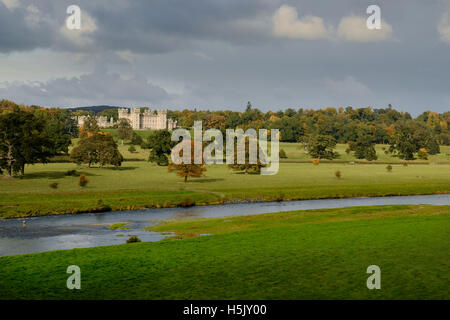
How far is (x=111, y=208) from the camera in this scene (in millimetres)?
58344

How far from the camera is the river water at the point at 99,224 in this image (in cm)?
3881

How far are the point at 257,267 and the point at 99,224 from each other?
92.2 feet

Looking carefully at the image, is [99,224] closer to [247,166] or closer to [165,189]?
[165,189]

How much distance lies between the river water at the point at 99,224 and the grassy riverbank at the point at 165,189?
9.75ft

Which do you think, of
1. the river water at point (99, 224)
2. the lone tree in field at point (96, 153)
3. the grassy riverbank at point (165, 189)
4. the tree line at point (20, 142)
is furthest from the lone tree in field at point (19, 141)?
the river water at point (99, 224)

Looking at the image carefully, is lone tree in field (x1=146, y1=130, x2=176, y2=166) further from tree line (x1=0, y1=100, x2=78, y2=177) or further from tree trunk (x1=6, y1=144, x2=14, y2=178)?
tree trunk (x1=6, y1=144, x2=14, y2=178)

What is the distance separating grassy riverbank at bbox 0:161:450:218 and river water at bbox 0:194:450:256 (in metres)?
2.97

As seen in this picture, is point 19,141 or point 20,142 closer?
point 20,142


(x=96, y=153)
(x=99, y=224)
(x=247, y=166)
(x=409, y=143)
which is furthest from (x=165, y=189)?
(x=409, y=143)

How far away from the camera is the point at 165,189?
71.0 meters

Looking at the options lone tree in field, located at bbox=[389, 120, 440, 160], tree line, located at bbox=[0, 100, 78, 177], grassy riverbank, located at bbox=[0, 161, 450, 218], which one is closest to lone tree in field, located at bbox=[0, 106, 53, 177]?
tree line, located at bbox=[0, 100, 78, 177]

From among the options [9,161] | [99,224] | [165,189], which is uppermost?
[9,161]

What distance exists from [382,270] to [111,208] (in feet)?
135

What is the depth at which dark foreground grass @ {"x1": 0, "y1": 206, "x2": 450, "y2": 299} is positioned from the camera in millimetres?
20156
